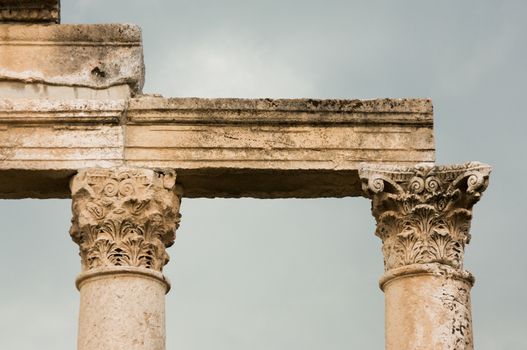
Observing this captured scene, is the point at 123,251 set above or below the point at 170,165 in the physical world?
below

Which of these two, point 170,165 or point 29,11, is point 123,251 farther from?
point 29,11

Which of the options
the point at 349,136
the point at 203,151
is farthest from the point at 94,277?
the point at 349,136

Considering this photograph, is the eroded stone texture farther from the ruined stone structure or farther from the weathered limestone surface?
the weathered limestone surface

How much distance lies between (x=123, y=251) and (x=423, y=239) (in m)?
3.89

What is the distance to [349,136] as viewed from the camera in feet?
77.5

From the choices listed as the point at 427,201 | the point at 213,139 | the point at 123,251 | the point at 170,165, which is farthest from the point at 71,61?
the point at 427,201

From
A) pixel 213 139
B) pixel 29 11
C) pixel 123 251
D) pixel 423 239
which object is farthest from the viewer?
pixel 29 11

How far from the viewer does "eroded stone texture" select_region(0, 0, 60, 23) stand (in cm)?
2398

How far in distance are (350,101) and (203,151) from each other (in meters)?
2.08

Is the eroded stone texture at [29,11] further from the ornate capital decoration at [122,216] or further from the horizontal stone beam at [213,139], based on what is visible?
the ornate capital decoration at [122,216]

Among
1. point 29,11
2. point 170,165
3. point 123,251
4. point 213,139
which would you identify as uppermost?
point 29,11

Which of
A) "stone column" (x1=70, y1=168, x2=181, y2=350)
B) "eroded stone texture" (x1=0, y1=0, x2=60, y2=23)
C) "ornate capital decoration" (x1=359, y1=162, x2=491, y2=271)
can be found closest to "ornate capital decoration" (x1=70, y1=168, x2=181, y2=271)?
"stone column" (x1=70, y1=168, x2=181, y2=350)

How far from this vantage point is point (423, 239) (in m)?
23.1

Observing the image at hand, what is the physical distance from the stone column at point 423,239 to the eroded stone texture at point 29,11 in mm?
4745
